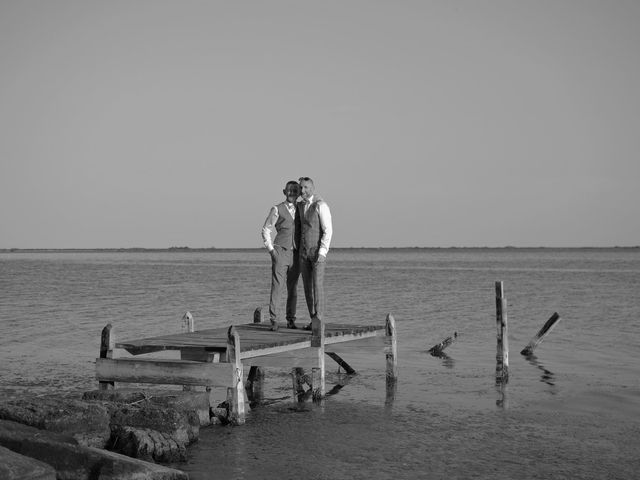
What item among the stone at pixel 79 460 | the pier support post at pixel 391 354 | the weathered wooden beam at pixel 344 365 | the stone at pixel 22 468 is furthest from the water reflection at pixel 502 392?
the stone at pixel 22 468

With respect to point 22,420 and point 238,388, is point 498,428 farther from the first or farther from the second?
point 22,420

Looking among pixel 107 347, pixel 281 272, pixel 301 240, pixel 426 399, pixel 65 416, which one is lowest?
pixel 426 399

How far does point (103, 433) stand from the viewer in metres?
9.30

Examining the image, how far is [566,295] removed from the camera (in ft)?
135

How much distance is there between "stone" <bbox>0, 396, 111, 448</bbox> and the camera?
8.93 metres

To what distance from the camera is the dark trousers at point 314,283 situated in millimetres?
12758

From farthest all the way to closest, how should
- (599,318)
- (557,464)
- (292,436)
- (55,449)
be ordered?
1. (599,318)
2. (292,436)
3. (557,464)
4. (55,449)

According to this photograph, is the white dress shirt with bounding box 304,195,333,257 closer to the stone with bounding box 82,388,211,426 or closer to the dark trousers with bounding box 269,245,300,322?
the dark trousers with bounding box 269,245,300,322

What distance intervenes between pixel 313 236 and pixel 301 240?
0.23m

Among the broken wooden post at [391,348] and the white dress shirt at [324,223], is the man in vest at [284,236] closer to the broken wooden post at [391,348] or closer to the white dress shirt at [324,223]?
the white dress shirt at [324,223]

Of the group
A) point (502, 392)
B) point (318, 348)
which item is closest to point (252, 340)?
point (318, 348)

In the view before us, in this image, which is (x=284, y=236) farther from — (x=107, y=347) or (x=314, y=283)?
(x=107, y=347)

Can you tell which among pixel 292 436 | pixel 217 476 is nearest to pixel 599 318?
pixel 292 436

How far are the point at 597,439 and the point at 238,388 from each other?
4.84 meters
